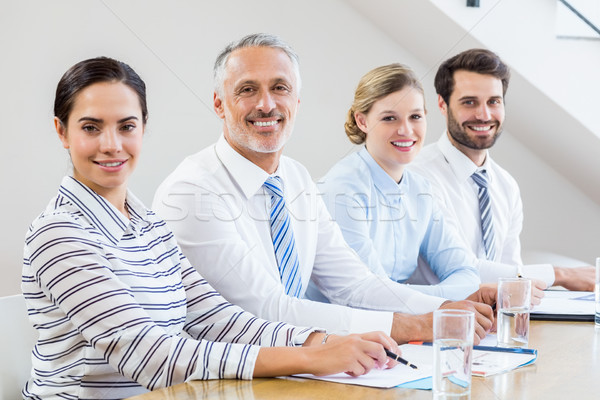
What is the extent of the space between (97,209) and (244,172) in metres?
0.54

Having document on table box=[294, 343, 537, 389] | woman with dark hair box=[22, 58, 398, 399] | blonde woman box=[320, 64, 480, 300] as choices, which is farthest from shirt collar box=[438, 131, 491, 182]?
woman with dark hair box=[22, 58, 398, 399]

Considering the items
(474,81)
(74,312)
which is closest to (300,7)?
(474,81)

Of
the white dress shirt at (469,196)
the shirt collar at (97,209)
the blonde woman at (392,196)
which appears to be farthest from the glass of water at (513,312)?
the white dress shirt at (469,196)

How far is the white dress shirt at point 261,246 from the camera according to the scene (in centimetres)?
171

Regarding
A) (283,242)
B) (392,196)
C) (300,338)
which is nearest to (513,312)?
(300,338)

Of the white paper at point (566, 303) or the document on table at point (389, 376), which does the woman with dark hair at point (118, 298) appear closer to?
the document on table at point (389, 376)

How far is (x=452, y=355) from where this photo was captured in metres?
1.13

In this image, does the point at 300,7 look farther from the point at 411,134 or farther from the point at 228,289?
the point at 228,289

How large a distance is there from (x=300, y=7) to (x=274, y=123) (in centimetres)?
163

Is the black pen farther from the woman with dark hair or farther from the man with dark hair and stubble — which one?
the man with dark hair and stubble

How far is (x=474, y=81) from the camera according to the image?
2824mm

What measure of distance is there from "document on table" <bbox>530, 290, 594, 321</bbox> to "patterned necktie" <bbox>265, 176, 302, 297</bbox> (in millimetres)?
617

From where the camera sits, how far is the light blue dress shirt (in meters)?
2.29

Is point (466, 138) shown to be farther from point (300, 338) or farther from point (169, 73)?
point (300, 338)
